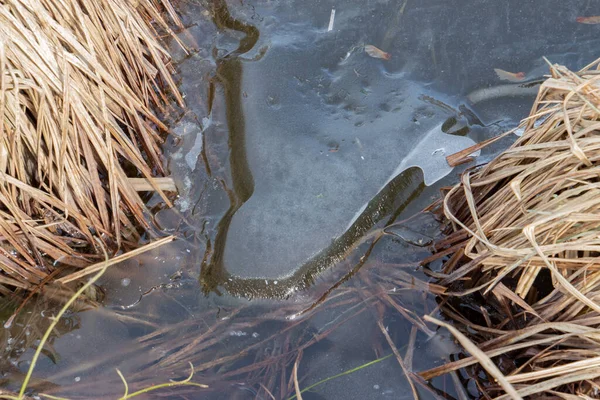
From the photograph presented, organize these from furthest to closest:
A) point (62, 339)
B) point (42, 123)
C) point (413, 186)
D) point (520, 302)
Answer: point (413, 186)
point (62, 339)
point (42, 123)
point (520, 302)

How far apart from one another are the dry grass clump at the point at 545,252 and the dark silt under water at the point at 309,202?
0.87ft

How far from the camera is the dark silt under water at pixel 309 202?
187 centimetres

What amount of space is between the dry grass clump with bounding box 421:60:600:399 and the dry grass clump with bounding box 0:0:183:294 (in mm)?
1381

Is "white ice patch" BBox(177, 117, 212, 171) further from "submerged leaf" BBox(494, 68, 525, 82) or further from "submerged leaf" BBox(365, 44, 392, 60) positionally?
"submerged leaf" BBox(494, 68, 525, 82)

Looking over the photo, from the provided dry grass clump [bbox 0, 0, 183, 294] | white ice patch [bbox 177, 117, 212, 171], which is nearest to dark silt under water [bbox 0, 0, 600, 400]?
white ice patch [bbox 177, 117, 212, 171]

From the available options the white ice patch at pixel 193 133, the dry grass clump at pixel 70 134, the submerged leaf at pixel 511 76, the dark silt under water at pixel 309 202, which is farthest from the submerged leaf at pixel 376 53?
the dry grass clump at pixel 70 134

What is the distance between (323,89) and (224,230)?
0.85 metres

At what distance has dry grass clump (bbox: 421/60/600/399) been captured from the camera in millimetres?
1370

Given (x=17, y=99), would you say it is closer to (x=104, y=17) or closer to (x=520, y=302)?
(x=104, y=17)

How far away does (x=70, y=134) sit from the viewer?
1.84 m

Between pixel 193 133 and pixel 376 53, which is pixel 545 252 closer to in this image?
pixel 376 53

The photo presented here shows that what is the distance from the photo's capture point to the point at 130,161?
215 centimetres

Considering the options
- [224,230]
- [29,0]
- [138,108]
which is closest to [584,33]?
[224,230]

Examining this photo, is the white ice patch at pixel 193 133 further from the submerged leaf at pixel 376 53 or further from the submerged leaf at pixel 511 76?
the submerged leaf at pixel 511 76
